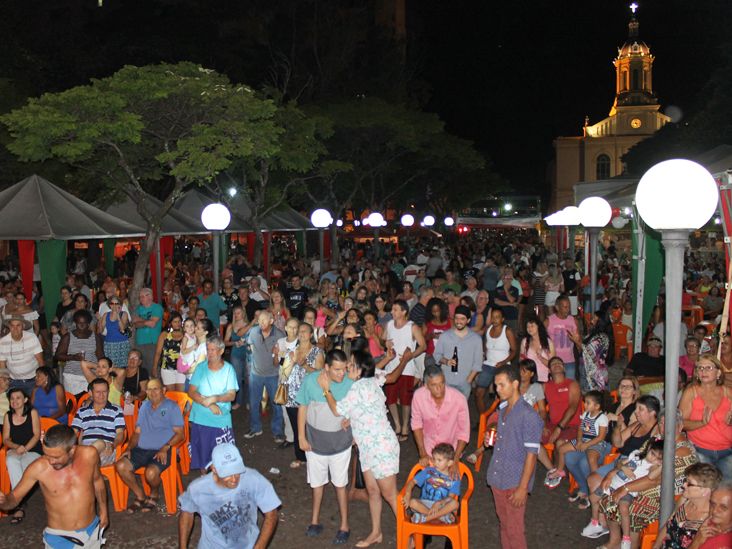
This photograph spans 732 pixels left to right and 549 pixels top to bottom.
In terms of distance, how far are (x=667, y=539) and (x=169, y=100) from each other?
10439 mm

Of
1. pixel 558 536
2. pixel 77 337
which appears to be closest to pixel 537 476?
pixel 558 536

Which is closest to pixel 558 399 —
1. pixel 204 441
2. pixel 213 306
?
pixel 204 441

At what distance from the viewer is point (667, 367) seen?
4.26 metres

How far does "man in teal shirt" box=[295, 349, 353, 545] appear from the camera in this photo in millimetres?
5676

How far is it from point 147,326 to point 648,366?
6.09 metres

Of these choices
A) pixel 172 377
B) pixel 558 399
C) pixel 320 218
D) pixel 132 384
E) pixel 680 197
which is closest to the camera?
pixel 680 197

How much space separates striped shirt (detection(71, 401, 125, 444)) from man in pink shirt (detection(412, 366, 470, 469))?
271 centimetres

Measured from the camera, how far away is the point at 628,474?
17.5ft

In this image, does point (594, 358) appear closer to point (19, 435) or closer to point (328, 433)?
point (328, 433)

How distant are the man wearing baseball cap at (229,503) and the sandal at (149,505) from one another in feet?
7.97

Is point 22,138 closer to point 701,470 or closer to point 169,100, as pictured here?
point 169,100

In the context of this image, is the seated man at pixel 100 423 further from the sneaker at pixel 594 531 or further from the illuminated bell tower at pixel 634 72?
the illuminated bell tower at pixel 634 72

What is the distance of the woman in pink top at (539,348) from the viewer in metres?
7.78

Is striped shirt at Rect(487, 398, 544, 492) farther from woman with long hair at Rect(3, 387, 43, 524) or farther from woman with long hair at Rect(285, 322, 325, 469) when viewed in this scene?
woman with long hair at Rect(3, 387, 43, 524)
